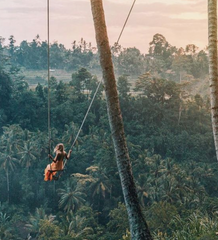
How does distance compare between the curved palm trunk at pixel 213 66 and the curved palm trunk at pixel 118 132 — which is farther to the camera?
the curved palm trunk at pixel 213 66

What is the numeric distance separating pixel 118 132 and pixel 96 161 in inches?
1252

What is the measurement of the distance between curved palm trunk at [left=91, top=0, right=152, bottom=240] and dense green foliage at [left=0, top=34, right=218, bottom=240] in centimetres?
1750

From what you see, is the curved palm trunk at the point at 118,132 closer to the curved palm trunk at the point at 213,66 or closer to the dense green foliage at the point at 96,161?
the curved palm trunk at the point at 213,66

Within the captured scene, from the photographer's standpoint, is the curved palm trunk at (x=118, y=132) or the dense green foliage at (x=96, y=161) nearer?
the curved palm trunk at (x=118, y=132)

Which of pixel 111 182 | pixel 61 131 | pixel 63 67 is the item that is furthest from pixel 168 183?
pixel 63 67

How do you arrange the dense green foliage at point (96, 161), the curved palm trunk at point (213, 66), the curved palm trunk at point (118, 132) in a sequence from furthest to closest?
the dense green foliage at point (96, 161) < the curved palm trunk at point (213, 66) < the curved palm trunk at point (118, 132)

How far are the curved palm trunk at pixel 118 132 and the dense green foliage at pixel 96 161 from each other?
17.5 m

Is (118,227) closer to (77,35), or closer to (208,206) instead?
(208,206)

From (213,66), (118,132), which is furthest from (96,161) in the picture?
(118,132)

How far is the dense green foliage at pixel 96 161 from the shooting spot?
28.6 m

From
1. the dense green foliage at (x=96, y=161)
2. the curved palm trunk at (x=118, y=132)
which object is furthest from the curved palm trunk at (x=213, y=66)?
the dense green foliage at (x=96, y=161)

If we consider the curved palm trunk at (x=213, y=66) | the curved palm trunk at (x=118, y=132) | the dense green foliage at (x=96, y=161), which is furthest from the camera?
the dense green foliage at (x=96, y=161)

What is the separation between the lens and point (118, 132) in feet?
18.5

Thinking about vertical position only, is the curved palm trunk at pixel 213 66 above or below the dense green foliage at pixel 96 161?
above
